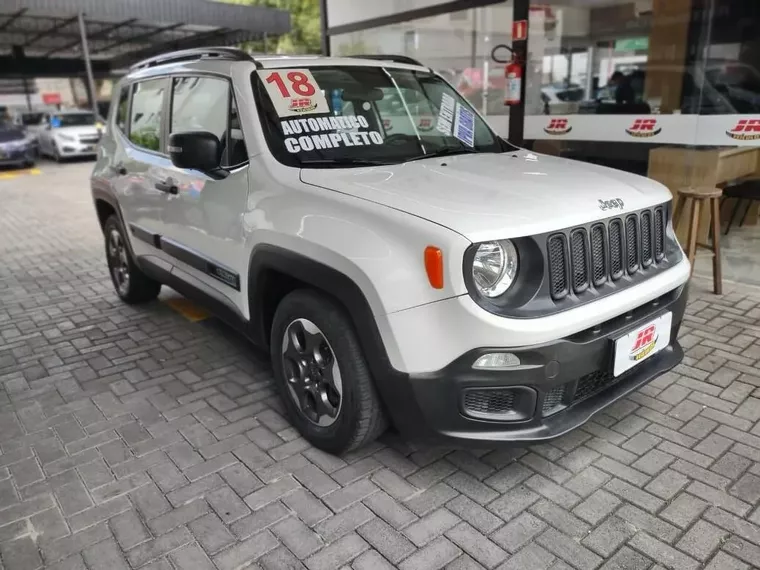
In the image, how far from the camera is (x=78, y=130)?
57.2ft

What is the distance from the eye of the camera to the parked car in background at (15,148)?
622 inches

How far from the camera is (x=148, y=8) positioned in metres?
17.5

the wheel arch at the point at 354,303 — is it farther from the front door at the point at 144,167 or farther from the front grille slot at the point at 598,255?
the front door at the point at 144,167

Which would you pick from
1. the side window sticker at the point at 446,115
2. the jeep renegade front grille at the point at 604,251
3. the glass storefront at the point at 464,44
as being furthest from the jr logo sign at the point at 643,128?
the jeep renegade front grille at the point at 604,251

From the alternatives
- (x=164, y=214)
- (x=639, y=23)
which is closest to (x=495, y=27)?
(x=639, y=23)

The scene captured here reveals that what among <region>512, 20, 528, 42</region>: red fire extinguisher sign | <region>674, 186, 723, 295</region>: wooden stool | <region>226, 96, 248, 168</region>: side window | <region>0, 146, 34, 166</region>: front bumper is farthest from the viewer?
<region>0, 146, 34, 166</region>: front bumper

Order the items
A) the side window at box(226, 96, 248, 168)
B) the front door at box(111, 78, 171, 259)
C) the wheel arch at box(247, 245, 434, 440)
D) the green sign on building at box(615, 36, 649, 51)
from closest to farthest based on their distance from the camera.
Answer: the wheel arch at box(247, 245, 434, 440), the side window at box(226, 96, 248, 168), the front door at box(111, 78, 171, 259), the green sign on building at box(615, 36, 649, 51)

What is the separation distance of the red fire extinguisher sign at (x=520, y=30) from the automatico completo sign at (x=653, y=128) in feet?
2.74

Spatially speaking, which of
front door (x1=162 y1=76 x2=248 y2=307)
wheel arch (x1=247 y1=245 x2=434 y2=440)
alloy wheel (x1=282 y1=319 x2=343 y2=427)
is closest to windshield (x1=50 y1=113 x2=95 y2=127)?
front door (x1=162 y1=76 x2=248 y2=307)

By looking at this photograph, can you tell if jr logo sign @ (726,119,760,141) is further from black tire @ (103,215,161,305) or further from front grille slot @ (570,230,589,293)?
black tire @ (103,215,161,305)

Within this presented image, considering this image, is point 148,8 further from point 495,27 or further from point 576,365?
point 576,365

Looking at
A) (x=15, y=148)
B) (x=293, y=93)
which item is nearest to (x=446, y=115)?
(x=293, y=93)

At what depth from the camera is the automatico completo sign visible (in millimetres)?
4996

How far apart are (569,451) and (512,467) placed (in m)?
0.32
